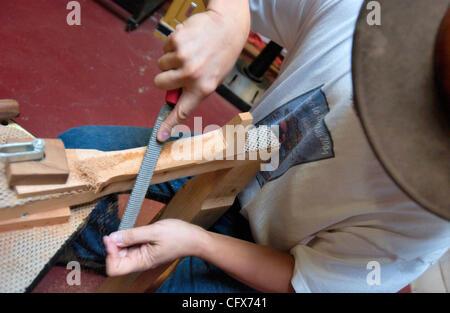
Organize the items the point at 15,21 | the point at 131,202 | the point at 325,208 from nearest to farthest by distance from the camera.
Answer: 1. the point at 131,202
2. the point at 325,208
3. the point at 15,21

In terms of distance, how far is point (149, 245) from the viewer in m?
0.70

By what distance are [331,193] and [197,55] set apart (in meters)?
0.46

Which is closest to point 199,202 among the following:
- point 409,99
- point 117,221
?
point 117,221

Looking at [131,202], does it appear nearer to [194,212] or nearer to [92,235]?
[194,212]

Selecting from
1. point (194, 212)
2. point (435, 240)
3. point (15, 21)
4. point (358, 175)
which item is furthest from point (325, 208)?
point (15, 21)

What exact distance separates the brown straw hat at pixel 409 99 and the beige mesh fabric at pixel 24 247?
0.56 metres

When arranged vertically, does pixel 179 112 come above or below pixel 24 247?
above

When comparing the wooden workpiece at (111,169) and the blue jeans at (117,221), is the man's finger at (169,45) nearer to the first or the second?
the wooden workpiece at (111,169)

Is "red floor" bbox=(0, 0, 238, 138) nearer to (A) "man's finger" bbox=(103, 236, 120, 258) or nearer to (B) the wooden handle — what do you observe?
(B) the wooden handle

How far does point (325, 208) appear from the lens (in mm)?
786

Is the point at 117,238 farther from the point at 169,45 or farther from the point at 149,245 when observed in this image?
the point at 169,45

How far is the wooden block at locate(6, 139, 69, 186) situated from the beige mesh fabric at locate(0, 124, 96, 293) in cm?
4
